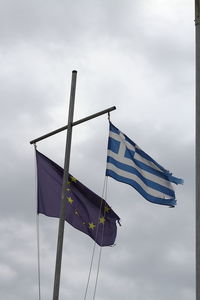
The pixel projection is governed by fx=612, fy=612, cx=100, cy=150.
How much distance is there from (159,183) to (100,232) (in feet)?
7.52

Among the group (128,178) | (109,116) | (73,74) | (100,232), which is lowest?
(100,232)

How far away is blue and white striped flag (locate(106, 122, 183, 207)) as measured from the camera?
1758cm

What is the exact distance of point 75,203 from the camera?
58.9 ft

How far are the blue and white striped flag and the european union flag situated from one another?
1.16 m

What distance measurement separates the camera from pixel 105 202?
18.1 metres

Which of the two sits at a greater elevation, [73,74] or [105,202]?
[73,74]

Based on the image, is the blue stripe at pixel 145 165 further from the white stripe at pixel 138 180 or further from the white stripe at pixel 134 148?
the white stripe at pixel 138 180

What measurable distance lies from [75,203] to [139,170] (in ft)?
6.92

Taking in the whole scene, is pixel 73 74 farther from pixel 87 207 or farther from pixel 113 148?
pixel 87 207

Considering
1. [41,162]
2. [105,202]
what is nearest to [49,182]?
[41,162]

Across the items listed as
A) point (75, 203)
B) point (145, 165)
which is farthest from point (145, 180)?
point (75, 203)

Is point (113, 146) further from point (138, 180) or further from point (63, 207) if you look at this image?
point (63, 207)
